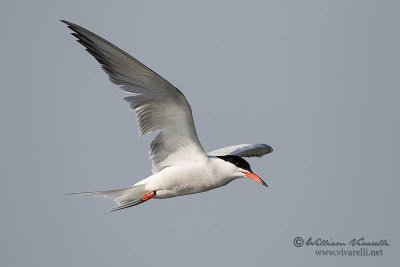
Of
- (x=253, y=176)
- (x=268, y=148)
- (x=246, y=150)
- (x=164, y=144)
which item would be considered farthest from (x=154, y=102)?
(x=268, y=148)

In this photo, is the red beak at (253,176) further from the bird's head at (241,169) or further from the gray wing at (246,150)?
the gray wing at (246,150)

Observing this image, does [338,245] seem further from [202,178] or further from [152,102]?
[152,102]

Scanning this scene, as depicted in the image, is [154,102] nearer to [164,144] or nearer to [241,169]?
[164,144]

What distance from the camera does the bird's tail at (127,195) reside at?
33.6 feet

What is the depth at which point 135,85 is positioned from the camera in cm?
956

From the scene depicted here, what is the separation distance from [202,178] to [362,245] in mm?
3330

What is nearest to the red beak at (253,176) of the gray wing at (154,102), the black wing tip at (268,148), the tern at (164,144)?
the tern at (164,144)

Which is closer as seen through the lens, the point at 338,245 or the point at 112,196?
the point at 112,196

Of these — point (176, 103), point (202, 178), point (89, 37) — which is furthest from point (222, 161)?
point (89, 37)

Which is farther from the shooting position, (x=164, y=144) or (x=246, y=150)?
(x=246, y=150)

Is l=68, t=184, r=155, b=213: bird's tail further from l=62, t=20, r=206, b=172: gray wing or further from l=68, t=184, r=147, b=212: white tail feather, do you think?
l=62, t=20, r=206, b=172: gray wing

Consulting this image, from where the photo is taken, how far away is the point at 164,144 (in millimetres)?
10156

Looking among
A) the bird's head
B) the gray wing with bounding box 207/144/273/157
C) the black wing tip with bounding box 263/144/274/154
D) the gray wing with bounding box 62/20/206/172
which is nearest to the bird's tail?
the gray wing with bounding box 62/20/206/172

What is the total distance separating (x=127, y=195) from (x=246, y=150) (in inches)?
107
